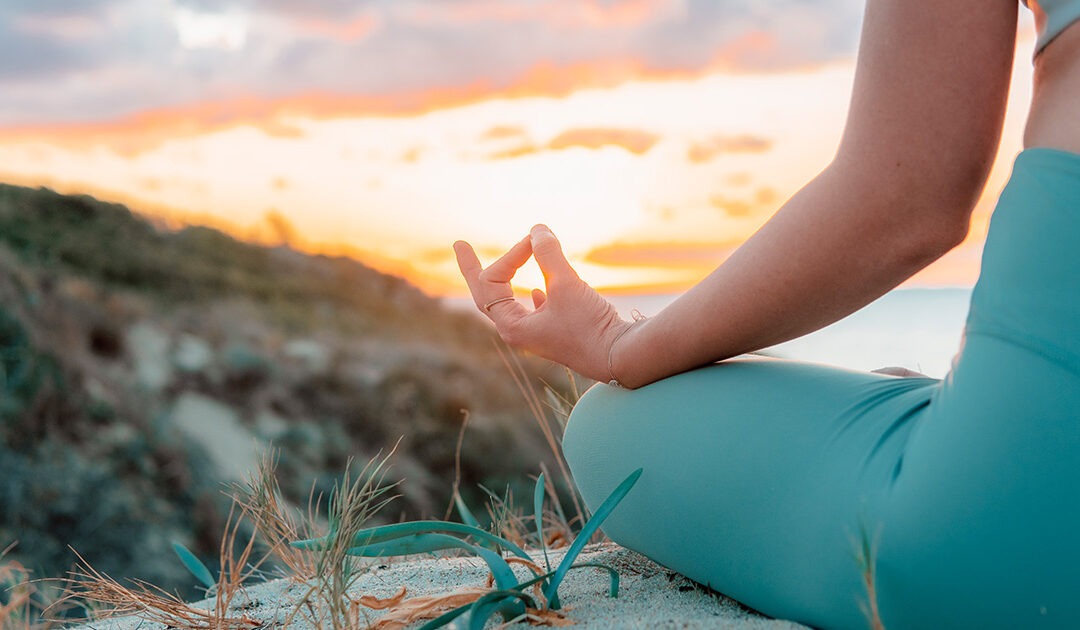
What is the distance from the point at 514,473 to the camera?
38.0 ft

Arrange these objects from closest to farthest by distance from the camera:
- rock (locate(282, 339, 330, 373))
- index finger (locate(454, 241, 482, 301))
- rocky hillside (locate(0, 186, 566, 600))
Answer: index finger (locate(454, 241, 482, 301)), rocky hillside (locate(0, 186, 566, 600)), rock (locate(282, 339, 330, 373))

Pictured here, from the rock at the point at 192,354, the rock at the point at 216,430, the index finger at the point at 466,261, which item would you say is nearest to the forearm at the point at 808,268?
the index finger at the point at 466,261

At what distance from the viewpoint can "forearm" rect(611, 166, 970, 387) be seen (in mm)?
1105

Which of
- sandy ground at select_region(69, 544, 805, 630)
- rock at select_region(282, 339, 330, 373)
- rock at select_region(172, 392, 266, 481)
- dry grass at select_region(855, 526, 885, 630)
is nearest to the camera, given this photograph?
dry grass at select_region(855, 526, 885, 630)

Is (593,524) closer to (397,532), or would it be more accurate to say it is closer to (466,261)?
(397,532)

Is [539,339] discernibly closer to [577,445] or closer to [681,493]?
[577,445]

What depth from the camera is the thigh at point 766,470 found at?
42.7 inches

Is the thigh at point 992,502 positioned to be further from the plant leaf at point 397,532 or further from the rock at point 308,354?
the rock at point 308,354

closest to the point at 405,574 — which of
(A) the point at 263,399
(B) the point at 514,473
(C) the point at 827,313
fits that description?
(C) the point at 827,313

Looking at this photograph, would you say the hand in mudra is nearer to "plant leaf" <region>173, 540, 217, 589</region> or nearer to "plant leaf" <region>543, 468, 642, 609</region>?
"plant leaf" <region>543, 468, 642, 609</region>

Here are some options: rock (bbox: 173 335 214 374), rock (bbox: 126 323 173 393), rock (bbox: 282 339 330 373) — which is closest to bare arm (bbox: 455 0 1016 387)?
rock (bbox: 126 323 173 393)

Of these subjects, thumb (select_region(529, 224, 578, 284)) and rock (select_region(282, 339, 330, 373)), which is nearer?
thumb (select_region(529, 224, 578, 284))

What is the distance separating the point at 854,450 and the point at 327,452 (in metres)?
11.0

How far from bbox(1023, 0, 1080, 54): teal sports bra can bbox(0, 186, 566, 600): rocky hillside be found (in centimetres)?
461
